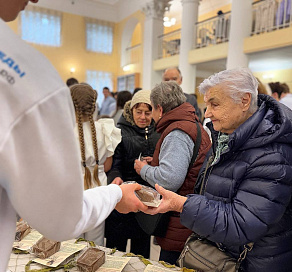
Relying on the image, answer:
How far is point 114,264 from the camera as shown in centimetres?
128

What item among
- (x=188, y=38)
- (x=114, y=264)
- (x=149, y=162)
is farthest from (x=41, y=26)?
(x=114, y=264)

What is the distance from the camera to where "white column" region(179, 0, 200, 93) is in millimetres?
9414

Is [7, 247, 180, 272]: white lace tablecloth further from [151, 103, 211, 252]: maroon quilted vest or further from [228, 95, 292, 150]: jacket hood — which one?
[228, 95, 292, 150]: jacket hood

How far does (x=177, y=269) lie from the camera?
1.28 metres

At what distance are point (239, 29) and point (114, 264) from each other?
7458 mm

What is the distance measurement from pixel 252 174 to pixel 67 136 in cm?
90

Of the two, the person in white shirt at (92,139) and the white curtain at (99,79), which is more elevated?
the white curtain at (99,79)

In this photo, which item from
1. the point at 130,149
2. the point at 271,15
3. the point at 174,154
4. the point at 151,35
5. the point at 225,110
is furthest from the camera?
the point at 151,35

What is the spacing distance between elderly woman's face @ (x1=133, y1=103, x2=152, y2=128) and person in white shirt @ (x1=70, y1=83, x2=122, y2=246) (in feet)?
0.71

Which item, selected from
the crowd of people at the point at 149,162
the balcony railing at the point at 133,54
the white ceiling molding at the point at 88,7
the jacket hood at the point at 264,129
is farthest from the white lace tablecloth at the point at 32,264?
the white ceiling molding at the point at 88,7

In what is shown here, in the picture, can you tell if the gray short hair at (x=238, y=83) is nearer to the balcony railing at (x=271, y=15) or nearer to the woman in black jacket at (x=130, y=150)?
the woman in black jacket at (x=130, y=150)

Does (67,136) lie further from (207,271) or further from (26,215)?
(207,271)

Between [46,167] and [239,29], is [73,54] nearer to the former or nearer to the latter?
[239,29]

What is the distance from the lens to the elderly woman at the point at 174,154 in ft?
5.41
